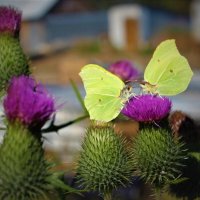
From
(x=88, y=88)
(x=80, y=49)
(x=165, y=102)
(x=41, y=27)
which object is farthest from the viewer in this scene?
(x=41, y=27)

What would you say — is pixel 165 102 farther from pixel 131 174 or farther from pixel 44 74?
pixel 44 74

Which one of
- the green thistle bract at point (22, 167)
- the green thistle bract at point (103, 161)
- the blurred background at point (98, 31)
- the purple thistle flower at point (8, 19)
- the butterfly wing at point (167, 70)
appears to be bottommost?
the blurred background at point (98, 31)

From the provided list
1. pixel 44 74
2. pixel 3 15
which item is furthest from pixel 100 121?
pixel 44 74

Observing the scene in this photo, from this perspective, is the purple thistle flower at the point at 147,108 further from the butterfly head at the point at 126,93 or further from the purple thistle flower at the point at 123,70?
the purple thistle flower at the point at 123,70

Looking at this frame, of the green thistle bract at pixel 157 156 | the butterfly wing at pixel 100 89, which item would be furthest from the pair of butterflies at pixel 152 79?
the green thistle bract at pixel 157 156

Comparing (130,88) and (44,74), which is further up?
(130,88)

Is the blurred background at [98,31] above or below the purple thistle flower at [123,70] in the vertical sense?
below
